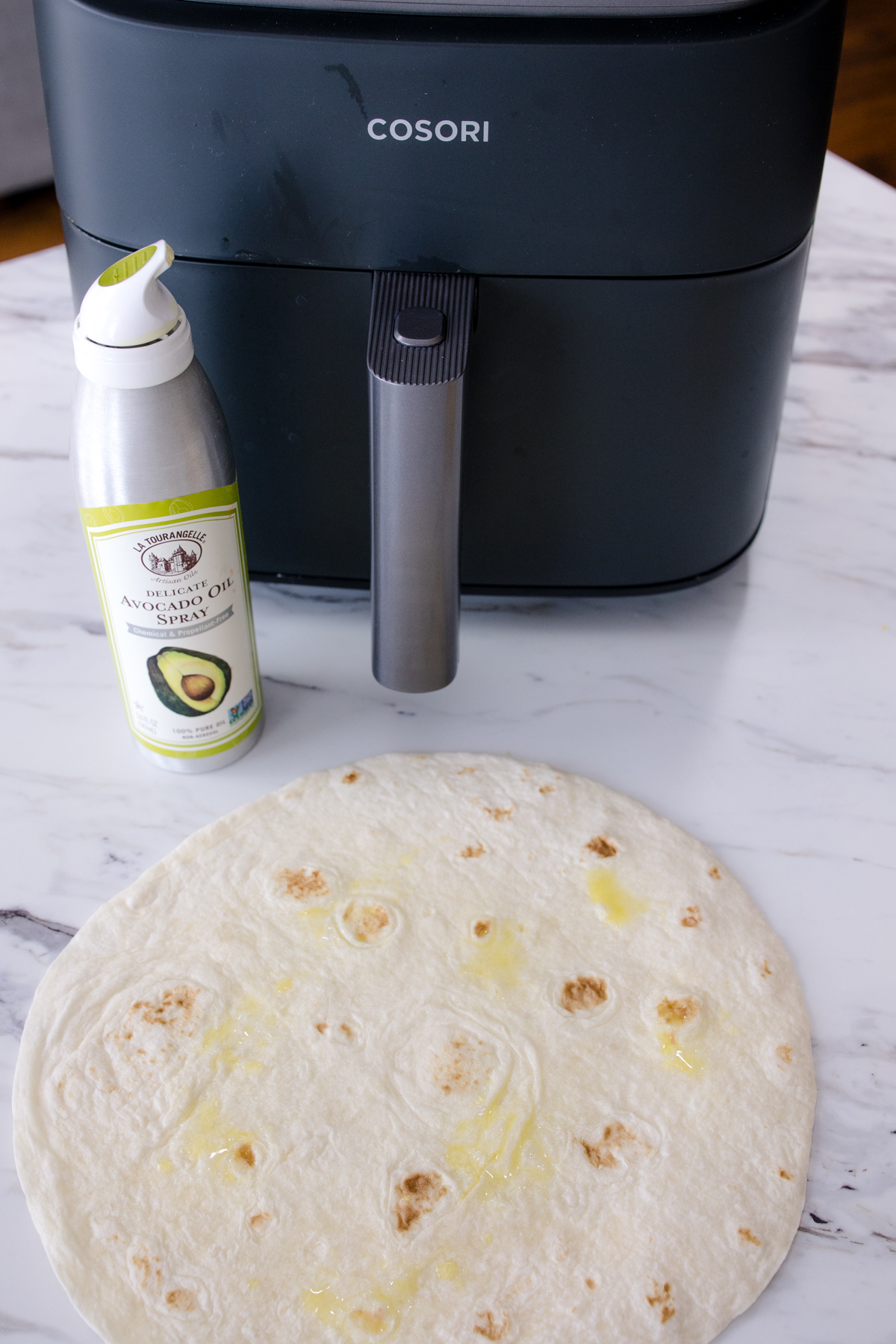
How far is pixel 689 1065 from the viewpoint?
2.25ft

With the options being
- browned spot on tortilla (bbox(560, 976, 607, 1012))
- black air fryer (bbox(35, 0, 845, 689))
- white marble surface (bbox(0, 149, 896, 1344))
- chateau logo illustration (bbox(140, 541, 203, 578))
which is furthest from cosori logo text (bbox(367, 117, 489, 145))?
browned spot on tortilla (bbox(560, 976, 607, 1012))

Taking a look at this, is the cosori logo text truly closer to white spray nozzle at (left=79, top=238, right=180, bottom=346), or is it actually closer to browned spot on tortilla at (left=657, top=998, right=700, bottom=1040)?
white spray nozzle at (left=79, top=238, right=180, bottom=346)

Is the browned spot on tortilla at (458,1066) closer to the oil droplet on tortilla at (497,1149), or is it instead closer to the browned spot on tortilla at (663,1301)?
the oil droplet on tortilla at (497,1149)

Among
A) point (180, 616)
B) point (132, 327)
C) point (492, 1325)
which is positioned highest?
point (132, 327)

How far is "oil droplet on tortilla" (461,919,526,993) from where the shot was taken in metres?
0.72

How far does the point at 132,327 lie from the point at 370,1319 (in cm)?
54

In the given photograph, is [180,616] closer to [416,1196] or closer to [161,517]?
[161,517]

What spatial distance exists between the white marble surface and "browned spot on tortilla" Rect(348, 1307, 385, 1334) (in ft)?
0.47

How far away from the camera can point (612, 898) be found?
2.51ft

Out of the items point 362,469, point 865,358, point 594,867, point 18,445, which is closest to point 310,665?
point 362,469

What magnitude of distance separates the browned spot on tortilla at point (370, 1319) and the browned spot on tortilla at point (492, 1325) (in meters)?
0.05

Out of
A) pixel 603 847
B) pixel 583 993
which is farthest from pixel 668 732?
pixel 583 993

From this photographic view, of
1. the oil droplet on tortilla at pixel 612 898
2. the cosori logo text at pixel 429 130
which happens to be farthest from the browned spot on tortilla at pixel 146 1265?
the cosori logo text at pixel 429 130

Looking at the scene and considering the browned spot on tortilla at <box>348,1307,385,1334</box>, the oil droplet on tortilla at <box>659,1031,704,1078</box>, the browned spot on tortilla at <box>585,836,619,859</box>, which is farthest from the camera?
the browned spot on tortilla at <box>585,836,619,859</box>
